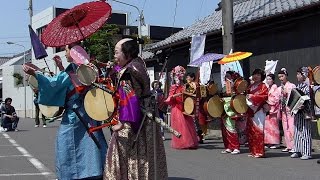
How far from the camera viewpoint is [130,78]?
15.9ft

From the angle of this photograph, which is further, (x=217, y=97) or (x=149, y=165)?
(x=217, y=97)

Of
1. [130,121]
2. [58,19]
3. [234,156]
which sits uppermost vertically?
[58,19]

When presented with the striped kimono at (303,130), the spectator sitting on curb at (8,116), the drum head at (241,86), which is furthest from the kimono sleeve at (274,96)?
the spectator sitting on curb at (8,116)

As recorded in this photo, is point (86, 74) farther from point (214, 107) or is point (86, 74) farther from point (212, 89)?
point (212, 89)

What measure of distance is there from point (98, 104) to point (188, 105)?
6284 millimetres

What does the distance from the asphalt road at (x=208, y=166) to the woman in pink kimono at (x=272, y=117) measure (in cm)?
26

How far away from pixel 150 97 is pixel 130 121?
0.32 metres

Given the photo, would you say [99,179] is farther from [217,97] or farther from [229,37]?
[229,37]

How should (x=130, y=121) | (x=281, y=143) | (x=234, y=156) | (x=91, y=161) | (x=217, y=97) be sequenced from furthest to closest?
(x=281, y=143) < (x=217, y=97) < (x=234, y=156) < (x=91, y=161) < (x=130, y=121)

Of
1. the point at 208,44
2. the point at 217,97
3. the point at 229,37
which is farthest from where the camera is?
the point at 208,44

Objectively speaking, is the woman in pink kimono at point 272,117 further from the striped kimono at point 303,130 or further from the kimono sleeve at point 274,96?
the striped kimono at point 303,130

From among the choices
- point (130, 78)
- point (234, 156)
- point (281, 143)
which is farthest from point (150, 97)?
point (281, 143)

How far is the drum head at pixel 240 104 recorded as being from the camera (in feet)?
31.5

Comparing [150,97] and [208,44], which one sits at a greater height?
[208,44]
